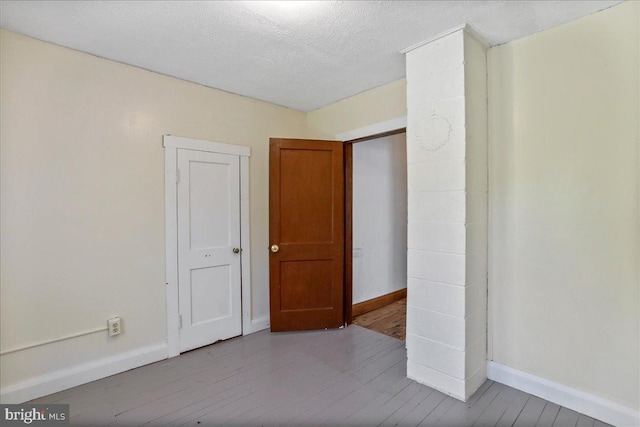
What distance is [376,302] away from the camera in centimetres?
391

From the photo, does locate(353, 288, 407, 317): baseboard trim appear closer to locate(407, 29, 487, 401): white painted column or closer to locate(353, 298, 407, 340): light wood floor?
locate(353, 298, 407, 340): light wood floor

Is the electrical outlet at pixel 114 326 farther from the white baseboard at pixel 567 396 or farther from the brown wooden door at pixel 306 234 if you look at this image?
the white baseboard at pixel 567 396

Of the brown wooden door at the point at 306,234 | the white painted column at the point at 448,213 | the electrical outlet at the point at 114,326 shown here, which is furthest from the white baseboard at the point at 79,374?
the white painted column at the point at 448,213

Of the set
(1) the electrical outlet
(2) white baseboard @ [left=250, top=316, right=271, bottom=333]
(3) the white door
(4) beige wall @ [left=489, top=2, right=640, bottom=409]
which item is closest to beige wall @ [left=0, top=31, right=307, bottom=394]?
(1) the electrical outlet

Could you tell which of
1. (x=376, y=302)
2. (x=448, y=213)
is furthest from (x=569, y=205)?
(x=376, y=302)

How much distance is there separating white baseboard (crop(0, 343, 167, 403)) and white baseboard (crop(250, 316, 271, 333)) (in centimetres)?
84

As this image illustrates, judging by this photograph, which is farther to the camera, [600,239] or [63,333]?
[63,333]

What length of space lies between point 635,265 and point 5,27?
401cm

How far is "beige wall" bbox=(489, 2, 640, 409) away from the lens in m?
1.73

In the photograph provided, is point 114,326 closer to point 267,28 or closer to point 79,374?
point 79,374

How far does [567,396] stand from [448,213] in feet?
4.39

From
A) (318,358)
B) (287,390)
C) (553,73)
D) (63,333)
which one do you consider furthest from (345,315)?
(553,73)

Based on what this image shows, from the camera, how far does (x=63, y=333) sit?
214 centimetres

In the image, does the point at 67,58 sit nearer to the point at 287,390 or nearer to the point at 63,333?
the point at 63,333
